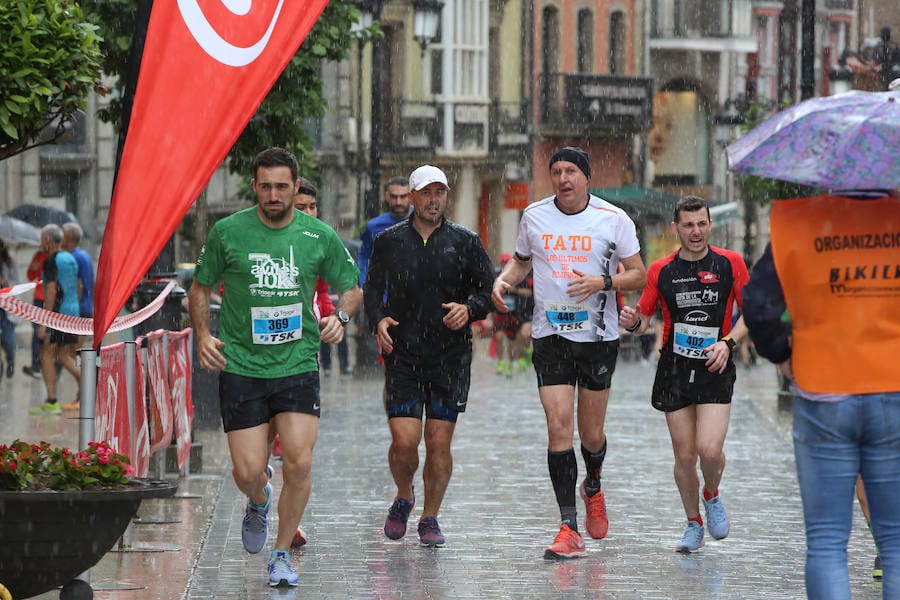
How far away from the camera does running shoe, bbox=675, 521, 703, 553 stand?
1000 centimetres

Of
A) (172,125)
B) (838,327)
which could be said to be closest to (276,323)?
(172,125)

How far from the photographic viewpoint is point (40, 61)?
23.5ft

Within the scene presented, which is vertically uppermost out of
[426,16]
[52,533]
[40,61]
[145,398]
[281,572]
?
[426,16]

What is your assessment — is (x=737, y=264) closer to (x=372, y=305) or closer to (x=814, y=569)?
(x=372, y=305)

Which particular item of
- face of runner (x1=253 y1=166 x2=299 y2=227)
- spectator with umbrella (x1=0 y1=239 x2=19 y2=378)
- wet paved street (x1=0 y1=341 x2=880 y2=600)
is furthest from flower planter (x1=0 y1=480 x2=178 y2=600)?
spectator with umbrella (x1=0 y1=239 x2=19 y2=378)

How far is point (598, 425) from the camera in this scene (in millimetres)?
10227

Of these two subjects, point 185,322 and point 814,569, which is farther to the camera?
point 185,322

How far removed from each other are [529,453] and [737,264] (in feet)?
17.8

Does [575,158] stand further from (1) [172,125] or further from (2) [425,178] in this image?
(1) [172,125]

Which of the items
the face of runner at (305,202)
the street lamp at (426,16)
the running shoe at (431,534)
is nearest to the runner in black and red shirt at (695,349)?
the running shoe at (431,534)

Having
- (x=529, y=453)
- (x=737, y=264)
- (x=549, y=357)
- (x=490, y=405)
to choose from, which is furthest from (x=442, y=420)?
(x=490, y=405)

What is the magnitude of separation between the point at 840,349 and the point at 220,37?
2717mm

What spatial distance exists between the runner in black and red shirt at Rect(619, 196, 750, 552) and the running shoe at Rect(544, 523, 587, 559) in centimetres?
59

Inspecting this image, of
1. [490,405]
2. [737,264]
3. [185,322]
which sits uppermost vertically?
[737,264]
